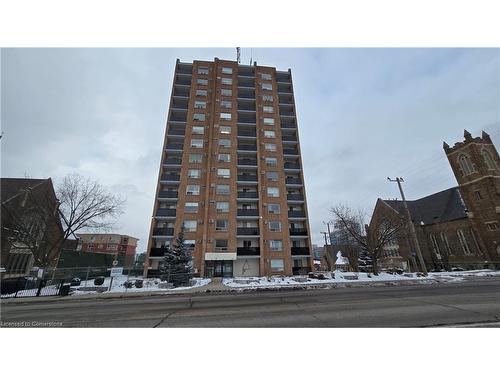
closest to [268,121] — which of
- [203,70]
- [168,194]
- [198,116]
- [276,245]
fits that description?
[198,116]

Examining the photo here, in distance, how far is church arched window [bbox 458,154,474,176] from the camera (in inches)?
1447

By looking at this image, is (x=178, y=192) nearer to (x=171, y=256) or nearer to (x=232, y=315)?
(x=171, y=256)

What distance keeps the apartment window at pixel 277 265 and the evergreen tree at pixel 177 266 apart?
1174 centimetres

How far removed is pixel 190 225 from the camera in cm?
2980

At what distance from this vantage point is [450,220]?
126 feet

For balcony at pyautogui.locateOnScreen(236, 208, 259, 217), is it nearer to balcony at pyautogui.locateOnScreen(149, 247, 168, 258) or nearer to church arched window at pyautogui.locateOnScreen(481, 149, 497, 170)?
balcony at pyautogui.locateOnScreen(149, 247, 168, 258)

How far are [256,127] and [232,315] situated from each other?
1272 inches

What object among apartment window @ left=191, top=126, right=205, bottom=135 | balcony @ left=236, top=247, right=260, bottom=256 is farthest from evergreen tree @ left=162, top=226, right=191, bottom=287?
apartment window @ left=191, top=126, right=205, bottom=135

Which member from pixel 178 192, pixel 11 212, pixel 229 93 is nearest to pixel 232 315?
pixel 178 192

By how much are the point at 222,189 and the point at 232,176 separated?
8.45ft

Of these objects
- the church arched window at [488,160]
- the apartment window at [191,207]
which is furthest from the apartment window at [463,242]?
the apartment window at [191,207]

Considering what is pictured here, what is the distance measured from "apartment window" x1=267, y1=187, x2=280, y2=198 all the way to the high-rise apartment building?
153 mm

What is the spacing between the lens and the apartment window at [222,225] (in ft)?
98.0

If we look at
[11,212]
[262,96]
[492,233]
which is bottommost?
[492,233]
